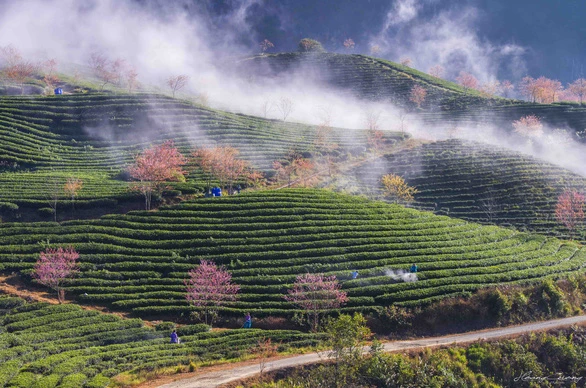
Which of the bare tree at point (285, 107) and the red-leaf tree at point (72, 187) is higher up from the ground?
the bare tree at point (285, 107)

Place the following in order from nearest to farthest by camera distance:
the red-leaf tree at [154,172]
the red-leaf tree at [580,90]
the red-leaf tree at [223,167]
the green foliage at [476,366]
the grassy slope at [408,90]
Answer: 1. the green foliage at [476,366]
2. the red-leaf tree at [154,172]
3. the red-leaf tree at [223,167]
4. the grassy slope at [408,90]
5. the red-leaf tree at [580,90]

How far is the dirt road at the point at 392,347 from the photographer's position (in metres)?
24.5

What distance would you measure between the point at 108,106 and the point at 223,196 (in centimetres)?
3855

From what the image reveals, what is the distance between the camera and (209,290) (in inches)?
1321

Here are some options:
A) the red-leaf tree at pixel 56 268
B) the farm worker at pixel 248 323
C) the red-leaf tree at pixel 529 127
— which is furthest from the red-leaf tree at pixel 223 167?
the red-leaf tree at pixel 529 127

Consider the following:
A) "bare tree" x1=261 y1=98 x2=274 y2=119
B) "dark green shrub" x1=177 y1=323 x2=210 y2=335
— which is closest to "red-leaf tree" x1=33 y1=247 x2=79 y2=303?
"dark green shrub" x1=177 y1=323 x2=210 y2=335

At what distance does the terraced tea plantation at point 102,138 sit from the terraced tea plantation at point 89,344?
61.0 feet

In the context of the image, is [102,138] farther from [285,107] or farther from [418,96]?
[418,96]

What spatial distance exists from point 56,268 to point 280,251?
17.1 metres

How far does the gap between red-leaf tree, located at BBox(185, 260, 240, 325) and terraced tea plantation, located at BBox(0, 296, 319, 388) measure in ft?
5.84

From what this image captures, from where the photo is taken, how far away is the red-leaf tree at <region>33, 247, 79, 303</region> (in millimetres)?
34094

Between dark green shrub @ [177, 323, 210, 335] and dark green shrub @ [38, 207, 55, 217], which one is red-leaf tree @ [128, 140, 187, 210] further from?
dark green shrub @ [177, 323, 210, 335]

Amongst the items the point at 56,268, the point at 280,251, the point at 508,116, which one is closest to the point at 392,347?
the point at 280,251

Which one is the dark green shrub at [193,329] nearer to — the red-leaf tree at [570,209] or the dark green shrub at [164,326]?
the dark green shrub at [164,326]
